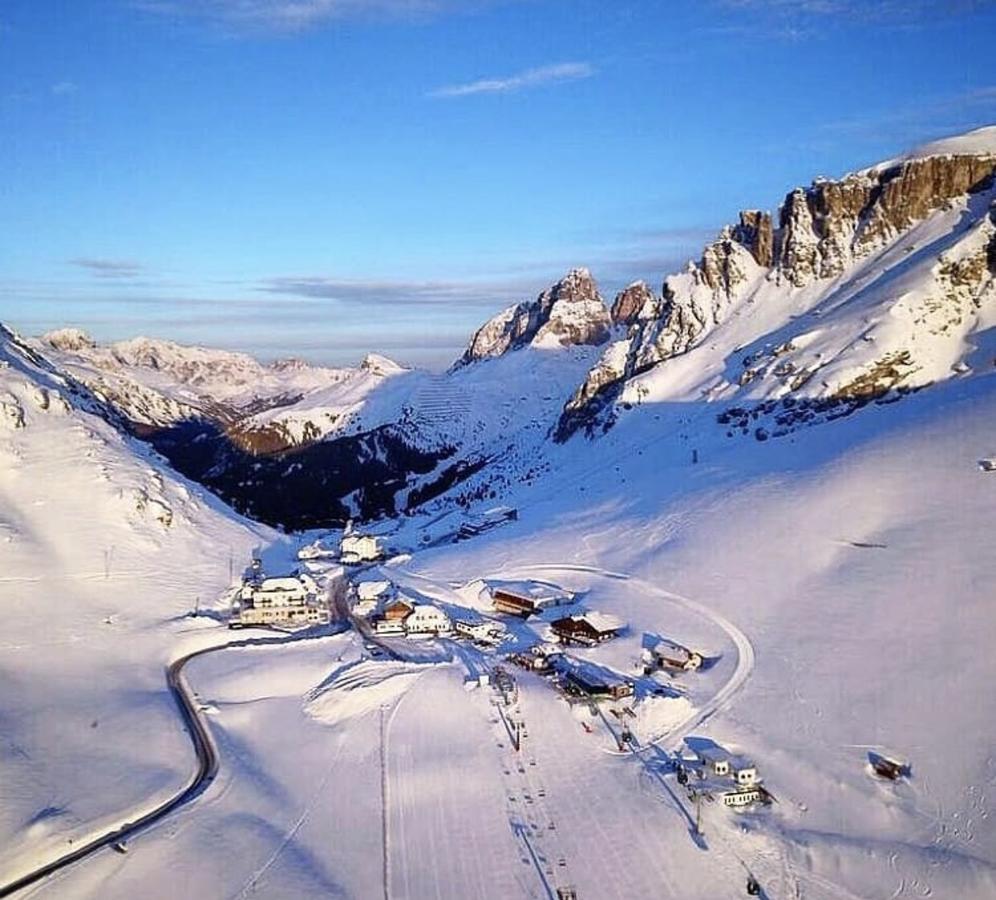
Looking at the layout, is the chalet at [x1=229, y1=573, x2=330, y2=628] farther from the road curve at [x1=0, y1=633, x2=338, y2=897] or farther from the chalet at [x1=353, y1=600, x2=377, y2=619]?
the road curve at [x1=0, y1=633, x2=338, y2=897]

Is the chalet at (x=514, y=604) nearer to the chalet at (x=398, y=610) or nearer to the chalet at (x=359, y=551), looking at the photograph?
the chalet at (x=398, y=610)

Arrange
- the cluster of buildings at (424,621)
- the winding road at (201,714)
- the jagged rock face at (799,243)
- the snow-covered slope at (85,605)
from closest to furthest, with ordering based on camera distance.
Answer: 1. the winding road at (201,714)
2. the snow-covered slope at (85,605)
3. the cluster of buildings at (424,621)
4. the jagged rock face at (799,243)

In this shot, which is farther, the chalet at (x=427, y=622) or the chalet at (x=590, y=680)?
the chalet at (x=427, y=622)

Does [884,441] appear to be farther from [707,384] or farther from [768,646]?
[707,384]

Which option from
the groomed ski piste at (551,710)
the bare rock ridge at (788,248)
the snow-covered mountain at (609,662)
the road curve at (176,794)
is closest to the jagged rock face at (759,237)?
the bare rock ridge at (788,248)

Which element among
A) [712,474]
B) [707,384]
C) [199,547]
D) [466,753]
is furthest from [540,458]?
[466,753]

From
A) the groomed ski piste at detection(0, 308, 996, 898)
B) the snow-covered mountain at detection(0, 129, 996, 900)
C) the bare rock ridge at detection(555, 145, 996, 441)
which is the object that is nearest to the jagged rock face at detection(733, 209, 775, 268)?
the bare rock ridge at detection(555, 145, 996, 441)

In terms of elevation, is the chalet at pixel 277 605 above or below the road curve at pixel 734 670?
below

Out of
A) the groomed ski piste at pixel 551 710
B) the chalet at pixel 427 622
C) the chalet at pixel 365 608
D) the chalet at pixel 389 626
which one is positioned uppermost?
the groomed ski piste at pixel 551 710
